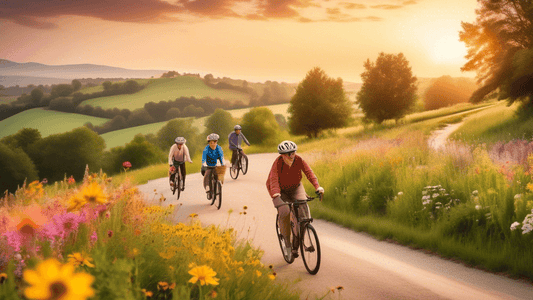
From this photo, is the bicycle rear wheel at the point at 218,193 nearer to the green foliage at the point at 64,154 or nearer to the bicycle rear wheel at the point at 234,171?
the bicycle rear wheel at the point at 234,171

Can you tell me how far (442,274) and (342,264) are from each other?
159cm

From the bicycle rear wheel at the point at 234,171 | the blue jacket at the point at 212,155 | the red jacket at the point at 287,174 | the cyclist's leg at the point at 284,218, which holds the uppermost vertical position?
the red jacket at the point at 287,174

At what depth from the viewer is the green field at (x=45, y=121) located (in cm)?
6581

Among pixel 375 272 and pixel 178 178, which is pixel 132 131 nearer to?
pixel 178 178

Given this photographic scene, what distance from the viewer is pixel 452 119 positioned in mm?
38125

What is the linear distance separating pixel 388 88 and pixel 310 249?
39193mm

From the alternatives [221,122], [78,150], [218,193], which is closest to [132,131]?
[221,122]

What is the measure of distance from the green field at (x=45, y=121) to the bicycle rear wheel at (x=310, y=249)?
2559 inches

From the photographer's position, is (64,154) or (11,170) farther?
(64,154)

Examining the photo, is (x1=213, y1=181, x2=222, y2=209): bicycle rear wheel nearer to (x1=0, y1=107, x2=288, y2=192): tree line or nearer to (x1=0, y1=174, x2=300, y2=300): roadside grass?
(x1=0, y1=174, x2=300, y2=300): roadside grass

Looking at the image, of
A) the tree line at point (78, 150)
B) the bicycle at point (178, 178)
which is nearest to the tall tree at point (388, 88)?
the tree line at point (78, 150)

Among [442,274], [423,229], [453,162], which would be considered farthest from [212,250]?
[453,162]

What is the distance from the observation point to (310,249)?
5730 mm

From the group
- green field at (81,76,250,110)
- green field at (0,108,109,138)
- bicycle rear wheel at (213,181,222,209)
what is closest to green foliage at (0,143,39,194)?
green field at (0,108,109,138)
